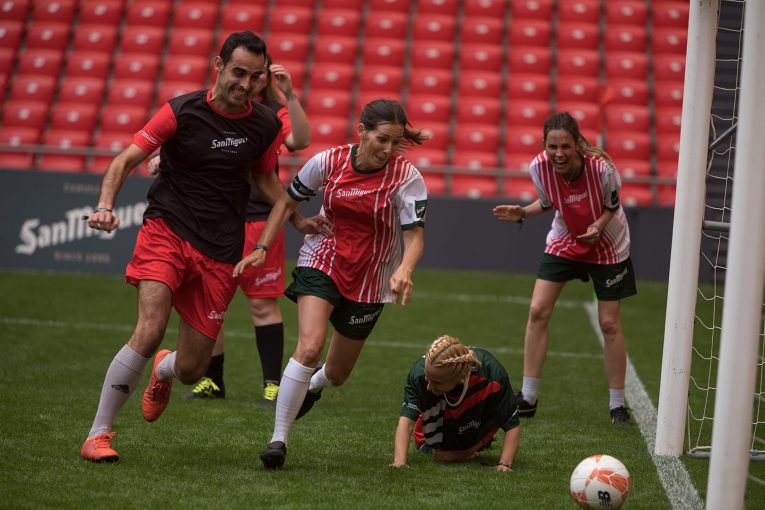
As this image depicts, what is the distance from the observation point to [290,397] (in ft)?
17.6

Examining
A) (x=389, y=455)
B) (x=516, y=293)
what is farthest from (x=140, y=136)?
(x=516, y=293)

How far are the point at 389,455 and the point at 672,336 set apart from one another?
5.34ft

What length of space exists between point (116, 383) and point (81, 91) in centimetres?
1242

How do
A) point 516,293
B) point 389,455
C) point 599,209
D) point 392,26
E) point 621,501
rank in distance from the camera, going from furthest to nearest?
point 392,26 < point 516,293 < point 599,209 < point 389,455 < point 621,501

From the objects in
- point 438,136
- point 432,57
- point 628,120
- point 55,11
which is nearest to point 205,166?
point 438,136

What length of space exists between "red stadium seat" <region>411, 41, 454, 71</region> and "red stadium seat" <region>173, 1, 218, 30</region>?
11.4 ft

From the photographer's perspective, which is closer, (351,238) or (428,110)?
(351,238)

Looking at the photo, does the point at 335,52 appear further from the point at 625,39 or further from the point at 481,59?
the point at 625,39

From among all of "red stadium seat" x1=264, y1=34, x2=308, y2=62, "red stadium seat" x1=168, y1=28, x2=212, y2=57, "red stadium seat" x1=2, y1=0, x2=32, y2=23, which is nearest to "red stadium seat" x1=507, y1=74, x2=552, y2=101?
"red stadium seat" x1=264, y1=34, x2=308, y2=62

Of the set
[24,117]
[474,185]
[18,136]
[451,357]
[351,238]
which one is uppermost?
[24,117]

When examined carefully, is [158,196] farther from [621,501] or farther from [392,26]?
[392,26]

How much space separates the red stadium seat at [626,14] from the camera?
18.3 m

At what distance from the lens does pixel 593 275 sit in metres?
7.09

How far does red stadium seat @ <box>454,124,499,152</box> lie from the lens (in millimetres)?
15953
